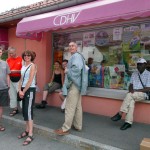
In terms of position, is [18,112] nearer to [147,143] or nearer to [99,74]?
[99,74]

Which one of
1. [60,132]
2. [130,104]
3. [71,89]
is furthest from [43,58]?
[130,104]

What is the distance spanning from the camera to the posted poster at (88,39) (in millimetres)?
6747

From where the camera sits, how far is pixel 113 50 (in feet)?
20.9

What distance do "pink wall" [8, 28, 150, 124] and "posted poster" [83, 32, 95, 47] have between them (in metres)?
1.21

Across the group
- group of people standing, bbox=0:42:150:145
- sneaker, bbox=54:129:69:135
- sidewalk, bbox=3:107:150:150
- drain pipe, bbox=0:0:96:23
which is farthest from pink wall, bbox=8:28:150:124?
sneaker, bbox=54:129:69:135

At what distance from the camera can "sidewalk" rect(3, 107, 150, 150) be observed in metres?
4.13

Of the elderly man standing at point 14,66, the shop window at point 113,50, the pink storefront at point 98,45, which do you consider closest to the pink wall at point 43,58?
the pink storefront at point 98,45

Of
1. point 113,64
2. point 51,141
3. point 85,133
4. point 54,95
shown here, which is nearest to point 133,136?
point 85,133

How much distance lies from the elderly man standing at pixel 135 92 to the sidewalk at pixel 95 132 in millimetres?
229

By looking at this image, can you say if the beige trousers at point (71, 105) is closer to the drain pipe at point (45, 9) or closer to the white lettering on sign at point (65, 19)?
the white lettering on sign at point (65, 19)

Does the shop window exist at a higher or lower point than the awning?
lower

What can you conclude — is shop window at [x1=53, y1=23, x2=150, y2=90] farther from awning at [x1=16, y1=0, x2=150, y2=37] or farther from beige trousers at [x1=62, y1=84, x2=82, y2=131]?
beige trousers at [x1=62, y1=84, x2=82, y2=131]

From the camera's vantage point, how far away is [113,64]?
6.39m

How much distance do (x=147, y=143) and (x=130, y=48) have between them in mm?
3032
